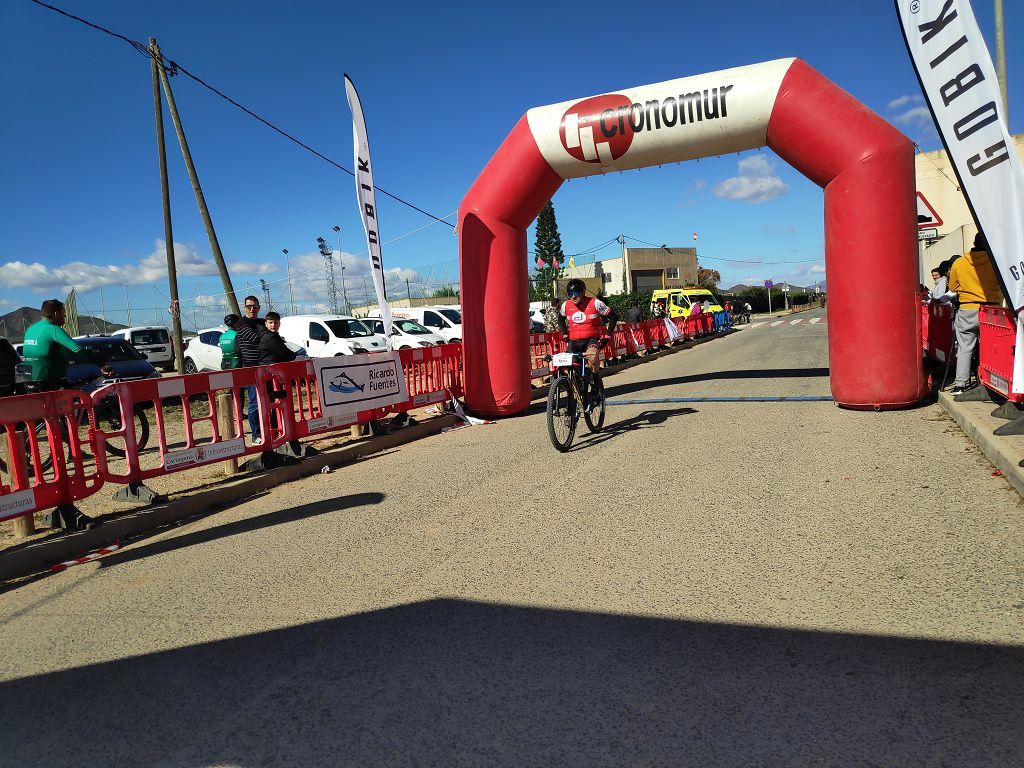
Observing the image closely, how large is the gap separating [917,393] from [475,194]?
6635mm

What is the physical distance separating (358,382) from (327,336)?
959cm

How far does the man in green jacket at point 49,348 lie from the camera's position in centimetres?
708

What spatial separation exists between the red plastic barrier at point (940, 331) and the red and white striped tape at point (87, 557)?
978cm

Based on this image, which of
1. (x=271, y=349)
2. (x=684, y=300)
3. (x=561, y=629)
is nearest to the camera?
(x=561, y=629)

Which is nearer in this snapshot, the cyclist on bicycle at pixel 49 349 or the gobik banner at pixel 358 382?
the cyclist on bicycle at pixel 49 349

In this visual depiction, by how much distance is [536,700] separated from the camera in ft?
9.27

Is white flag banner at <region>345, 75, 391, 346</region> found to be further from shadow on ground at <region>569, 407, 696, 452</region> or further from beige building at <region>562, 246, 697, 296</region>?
beige building at <region>562, 246, 697, 296</region>

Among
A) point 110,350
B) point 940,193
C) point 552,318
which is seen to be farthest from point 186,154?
point 940,193

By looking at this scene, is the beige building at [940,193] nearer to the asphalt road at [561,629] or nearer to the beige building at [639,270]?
the asphalt road at [561,629]

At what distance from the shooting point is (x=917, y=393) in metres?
8.96

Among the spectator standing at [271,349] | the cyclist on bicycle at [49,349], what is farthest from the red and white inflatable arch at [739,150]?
the cyclist on bicycle at [49,349]

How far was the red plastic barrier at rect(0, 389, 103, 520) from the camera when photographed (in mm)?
5512

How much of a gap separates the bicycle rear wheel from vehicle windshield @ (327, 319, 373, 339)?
11.1 metres

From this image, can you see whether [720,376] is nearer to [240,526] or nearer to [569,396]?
[569,396]
